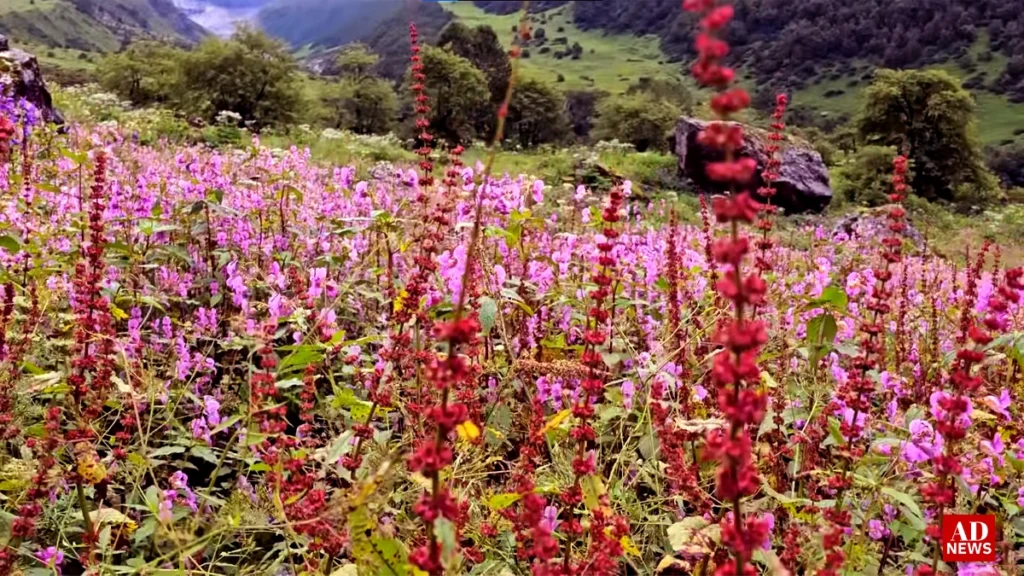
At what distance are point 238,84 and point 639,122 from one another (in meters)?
28.3

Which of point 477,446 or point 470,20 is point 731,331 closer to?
point 477,446

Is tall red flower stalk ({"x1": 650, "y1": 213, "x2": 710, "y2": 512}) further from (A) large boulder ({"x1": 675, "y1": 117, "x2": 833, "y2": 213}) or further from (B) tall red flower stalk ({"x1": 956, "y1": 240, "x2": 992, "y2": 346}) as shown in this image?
(A) large boulder ({"x1": 675, "y1": 117, "x2": 833, "y2": 213})

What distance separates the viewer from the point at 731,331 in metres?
0.74

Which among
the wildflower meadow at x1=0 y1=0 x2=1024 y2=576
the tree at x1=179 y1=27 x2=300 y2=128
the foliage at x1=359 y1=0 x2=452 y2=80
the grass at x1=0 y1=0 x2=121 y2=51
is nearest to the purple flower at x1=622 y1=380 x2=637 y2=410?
the wildflower meadow at x1=0 y1=0 x2=1024 y2=576

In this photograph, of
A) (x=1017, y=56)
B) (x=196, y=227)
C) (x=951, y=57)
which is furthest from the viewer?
(x=951, y=57)

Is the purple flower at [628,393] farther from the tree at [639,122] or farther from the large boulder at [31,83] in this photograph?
the tree at [639,122]

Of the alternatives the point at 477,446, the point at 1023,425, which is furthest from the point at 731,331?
the point at 1023,425

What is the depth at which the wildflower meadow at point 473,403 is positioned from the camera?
4.08 ft

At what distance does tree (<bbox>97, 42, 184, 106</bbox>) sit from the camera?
120 feet

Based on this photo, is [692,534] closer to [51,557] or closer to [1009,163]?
[51,557]

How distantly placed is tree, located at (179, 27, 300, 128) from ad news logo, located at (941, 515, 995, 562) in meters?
31.9

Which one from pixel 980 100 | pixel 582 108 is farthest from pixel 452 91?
pixel 980 100

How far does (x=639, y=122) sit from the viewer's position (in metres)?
50.6

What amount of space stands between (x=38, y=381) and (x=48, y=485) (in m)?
0.26
